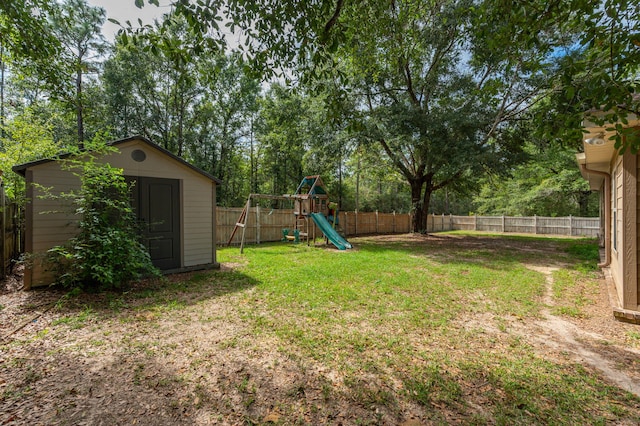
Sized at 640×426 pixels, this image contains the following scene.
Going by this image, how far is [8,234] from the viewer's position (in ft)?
18.6

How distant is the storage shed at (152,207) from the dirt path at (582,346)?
6573 millimetres

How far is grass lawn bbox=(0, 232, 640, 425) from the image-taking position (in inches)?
80.5

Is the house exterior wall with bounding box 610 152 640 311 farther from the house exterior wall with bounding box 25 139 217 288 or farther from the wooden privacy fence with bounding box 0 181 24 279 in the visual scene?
the wooden privacy fence with bounding box 0 181 24 279

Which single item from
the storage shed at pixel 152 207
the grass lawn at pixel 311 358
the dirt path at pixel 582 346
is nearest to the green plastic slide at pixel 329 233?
the storage shed at pixel 152 207

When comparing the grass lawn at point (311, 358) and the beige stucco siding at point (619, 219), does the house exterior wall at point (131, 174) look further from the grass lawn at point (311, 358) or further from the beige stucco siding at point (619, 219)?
the beige stucco siding at point (619, 219)

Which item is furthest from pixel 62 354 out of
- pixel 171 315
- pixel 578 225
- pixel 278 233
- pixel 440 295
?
pixel 578 225

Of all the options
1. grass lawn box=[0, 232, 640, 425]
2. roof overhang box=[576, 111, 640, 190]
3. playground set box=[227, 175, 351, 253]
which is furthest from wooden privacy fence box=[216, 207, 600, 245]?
roof overhang box=[576, 111, 640, 190]

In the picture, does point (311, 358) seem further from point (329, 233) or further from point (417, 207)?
point (417, 207)

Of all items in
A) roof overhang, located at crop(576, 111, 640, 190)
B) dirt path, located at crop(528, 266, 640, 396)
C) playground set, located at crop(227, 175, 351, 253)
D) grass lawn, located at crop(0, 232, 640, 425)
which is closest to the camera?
grass lawn, located at crop(0, 232, 640, 425)

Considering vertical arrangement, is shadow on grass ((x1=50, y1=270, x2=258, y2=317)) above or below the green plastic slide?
below

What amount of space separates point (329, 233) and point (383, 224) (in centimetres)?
822

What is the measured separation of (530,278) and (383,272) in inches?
127

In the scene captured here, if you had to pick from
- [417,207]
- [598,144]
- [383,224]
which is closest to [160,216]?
[598,144]

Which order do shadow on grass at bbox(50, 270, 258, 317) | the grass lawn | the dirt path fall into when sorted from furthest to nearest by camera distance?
shadow on grass at bbox(50, 270, 258, 317) < the dirt path < the grass lawn
